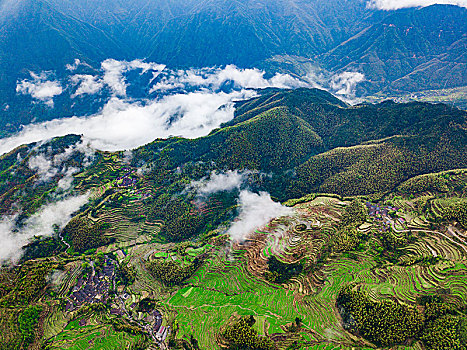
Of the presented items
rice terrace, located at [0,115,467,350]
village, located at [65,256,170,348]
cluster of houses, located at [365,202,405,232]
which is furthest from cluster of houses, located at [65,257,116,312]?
cluster of houses, located at [365,202,405,232]

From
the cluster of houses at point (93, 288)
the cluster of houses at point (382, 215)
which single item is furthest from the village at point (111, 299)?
the cluster of houses at point (382, 215)

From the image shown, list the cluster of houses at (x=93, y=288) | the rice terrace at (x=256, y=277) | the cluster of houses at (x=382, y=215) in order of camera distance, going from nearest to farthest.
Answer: the rice terrace at (x=256, y=277), the cluster of houses at (x=93, y=288), the cluster of houses at (x=382, y=215)

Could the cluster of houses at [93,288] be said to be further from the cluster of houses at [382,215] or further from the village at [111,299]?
the cluster of houses at [382,215]

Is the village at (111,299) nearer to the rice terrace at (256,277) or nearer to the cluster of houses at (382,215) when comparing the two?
the rice terrace at (256,277)

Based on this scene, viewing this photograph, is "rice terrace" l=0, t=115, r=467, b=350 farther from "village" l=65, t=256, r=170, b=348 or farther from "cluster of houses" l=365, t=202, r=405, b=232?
"cluster of houses" l=365, t=202, r=405, b=232

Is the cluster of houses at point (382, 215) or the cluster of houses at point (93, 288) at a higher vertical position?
the cluster of houses at point (93, 288)

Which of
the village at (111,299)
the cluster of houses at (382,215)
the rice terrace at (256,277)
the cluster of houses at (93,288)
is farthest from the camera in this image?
the cluster of houses at (382,215)

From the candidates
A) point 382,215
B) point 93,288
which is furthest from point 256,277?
point 93,288

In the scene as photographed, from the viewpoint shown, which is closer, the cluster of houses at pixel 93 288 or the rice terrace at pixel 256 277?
the rice terrace at pixel 256 277

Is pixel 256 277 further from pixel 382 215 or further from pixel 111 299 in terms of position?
pixel 382 215
